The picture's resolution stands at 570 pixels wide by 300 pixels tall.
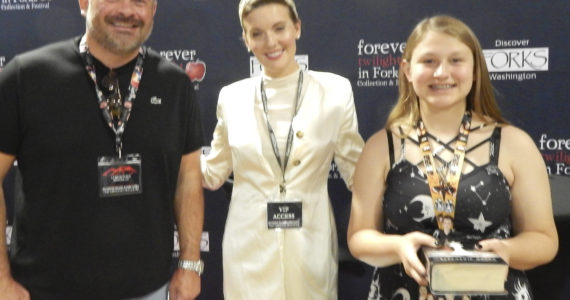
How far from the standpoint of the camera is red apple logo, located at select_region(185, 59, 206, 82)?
302 centimetres

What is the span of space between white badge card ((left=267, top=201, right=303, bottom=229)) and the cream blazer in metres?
0.02

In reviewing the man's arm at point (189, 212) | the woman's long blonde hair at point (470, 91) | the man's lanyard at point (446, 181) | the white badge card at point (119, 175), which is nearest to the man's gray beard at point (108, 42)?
the white badge card at point (119, 175)

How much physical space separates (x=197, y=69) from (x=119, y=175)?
152 cm

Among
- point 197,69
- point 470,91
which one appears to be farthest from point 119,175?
point 197,69

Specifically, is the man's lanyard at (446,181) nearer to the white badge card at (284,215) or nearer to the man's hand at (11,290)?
the white badge card at (284,215)

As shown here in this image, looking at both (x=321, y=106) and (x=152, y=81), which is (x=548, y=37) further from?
(x=152, y=81)

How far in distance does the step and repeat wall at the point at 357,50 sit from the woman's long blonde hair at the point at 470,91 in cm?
95

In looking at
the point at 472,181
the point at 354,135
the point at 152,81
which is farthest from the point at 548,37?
the point at 152,81

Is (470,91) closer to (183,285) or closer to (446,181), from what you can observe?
(446,181)

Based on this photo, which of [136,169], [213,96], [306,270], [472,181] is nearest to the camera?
[472,181]

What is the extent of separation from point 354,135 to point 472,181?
0.59 metres

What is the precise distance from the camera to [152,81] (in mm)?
1729

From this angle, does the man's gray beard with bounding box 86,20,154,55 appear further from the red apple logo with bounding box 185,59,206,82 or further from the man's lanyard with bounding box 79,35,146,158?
the red apple logo with bounding box 185,59,206,82

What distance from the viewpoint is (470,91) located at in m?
1.65
